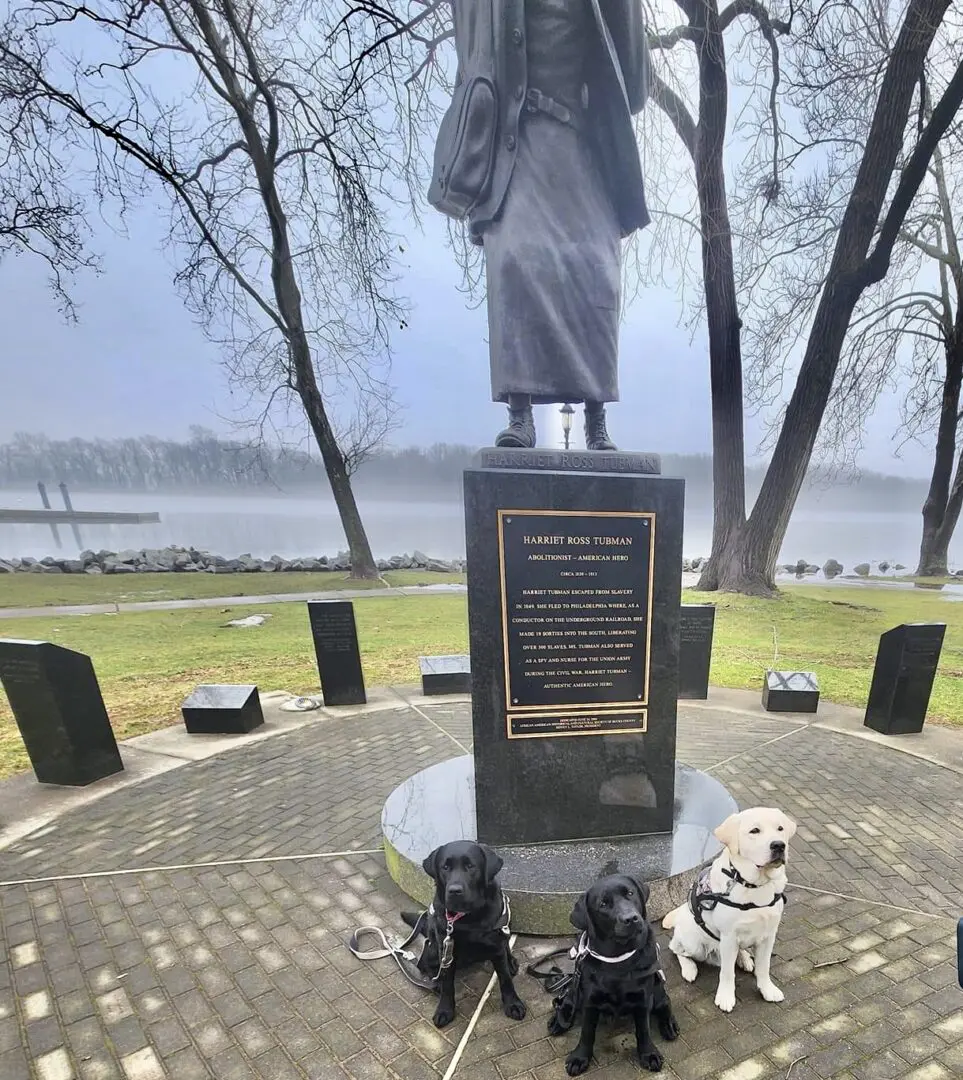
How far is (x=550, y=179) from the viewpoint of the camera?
289 centimetres

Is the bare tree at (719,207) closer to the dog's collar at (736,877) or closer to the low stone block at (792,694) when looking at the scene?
the low stone block at (792,694)

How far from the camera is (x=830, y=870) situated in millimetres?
2996

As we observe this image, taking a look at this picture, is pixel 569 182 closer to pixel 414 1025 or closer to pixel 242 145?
pixel 414 1025

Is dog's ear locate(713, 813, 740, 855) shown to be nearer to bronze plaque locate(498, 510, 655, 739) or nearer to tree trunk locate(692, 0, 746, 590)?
bronze plaque locate(498, 510, 655, 739)

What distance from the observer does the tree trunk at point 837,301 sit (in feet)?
29.6

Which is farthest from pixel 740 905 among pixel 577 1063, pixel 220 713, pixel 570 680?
pixel 220 713

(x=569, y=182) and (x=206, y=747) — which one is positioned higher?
(x=569, y=182)

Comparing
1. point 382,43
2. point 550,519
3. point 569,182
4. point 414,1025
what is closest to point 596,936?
point 414,1025

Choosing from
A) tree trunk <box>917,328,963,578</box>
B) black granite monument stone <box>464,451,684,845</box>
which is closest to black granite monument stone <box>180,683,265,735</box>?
black granite monument stone <box>464,451,684,845</box>

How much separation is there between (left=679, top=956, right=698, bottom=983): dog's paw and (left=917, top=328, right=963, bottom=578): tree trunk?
20.6 meters

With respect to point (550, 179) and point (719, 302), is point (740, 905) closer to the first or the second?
point (550, 179)

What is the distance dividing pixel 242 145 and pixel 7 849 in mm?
15326

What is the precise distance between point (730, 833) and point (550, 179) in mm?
3292

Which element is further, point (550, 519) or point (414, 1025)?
point (550, 519)
